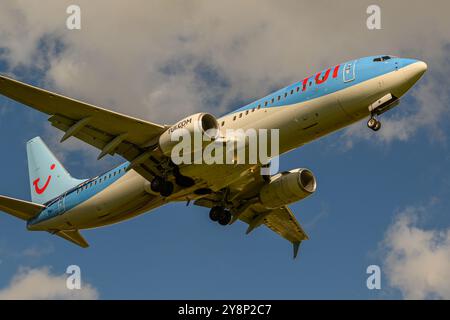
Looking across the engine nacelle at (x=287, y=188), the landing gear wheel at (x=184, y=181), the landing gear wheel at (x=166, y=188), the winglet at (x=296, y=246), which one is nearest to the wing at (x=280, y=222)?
the winglet at (x=296, y=246)

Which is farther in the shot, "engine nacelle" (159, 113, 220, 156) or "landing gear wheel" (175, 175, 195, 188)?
"landing gear wheel" (175, 175, 195, 188)

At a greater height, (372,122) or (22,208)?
(372,122)

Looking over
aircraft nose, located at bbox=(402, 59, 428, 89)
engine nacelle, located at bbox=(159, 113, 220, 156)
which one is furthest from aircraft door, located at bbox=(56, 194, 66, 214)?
aircraft nose, located at bbox=(402, 59, 428, 89)

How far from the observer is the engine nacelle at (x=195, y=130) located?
34.9m

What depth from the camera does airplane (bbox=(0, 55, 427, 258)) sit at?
3450 cm

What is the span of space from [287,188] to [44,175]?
17.6 metres

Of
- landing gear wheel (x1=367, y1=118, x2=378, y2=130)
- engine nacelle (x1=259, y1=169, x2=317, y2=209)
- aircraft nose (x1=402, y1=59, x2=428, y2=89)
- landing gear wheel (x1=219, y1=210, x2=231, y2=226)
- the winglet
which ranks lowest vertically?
the winglet

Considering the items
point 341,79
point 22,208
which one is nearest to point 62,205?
point 22,208

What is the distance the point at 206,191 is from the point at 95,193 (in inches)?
251

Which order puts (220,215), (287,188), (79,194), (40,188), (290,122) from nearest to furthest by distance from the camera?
(290,122) < (287,188) < (79,194) < (220,215) < (40,188)

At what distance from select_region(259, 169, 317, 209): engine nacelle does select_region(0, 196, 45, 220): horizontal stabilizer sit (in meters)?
13.3

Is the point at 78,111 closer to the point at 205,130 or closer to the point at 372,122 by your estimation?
the point at 205,130

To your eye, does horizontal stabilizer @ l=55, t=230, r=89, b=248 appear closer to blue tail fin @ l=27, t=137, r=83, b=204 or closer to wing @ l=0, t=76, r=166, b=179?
blue tail fin @ l=27, t=137, r=83, b=204

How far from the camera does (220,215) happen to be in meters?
42.8
